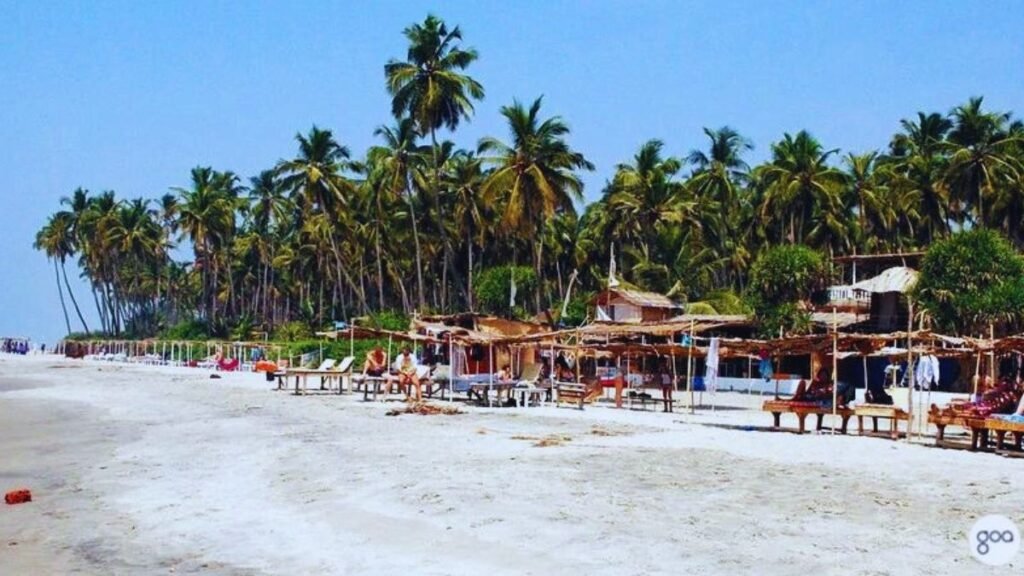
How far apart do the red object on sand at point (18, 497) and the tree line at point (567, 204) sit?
1430 inches

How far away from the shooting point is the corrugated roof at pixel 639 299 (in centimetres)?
4584

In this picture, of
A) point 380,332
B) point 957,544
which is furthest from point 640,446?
point 380,332

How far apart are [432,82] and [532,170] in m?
7.41

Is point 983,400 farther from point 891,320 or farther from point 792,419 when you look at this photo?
point 891,320

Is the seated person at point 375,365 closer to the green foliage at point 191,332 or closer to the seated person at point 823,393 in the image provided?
the seated person at point 823,393

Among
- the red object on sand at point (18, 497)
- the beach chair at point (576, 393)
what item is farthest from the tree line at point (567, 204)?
the red object on sand at point (18, 497)

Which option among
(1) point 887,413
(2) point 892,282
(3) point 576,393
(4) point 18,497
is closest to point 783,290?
(2) point 892,282

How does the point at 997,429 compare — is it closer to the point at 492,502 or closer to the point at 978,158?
the point at 492,502

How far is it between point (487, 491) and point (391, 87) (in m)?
43.7

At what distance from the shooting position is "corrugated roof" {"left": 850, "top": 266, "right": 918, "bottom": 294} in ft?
142

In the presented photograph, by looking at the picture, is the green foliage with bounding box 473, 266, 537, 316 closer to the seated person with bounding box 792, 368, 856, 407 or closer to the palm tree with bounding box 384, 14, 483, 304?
the palm tree with bounding box 384, 14, 483, 304

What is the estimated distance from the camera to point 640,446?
656 inches

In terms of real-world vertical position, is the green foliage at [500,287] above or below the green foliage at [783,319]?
above

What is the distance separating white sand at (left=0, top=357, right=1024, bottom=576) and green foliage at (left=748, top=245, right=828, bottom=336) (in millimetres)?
21531
